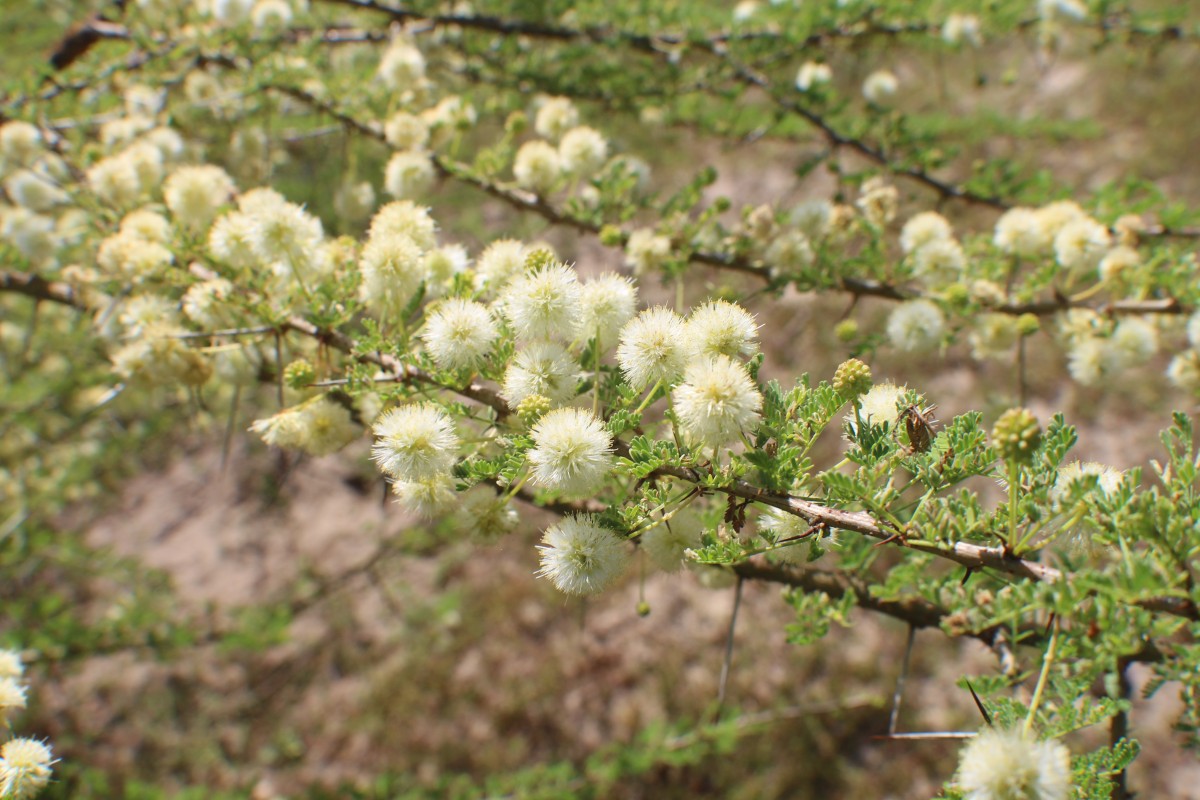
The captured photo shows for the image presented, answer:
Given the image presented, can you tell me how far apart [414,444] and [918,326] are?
65.8 inches

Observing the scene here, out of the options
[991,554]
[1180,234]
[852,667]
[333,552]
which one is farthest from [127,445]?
[1180,234]

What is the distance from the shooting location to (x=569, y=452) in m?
1.21

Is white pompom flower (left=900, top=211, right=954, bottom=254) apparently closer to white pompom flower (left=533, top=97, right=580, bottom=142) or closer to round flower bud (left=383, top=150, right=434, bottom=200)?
white pompom flower (left=533, top=97, right=580, bottom=142)

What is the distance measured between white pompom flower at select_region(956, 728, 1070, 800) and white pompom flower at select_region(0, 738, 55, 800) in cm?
178

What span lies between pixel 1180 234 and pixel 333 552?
5691 mm

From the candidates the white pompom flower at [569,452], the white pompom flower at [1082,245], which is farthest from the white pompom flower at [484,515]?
Answer: the white pompom flower at [1082,245]

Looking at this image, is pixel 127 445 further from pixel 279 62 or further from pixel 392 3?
pixel 392 3

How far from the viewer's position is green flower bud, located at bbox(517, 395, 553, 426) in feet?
4.15

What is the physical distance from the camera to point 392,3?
3.38m

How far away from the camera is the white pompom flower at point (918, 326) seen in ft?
7.31

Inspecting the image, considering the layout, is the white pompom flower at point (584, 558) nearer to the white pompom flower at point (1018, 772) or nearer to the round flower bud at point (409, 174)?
the white pompom flower at point (1018, 772)

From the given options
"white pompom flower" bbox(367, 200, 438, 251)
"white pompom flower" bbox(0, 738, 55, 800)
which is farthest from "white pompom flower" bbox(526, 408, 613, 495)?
"white pompom flower" bbox(0, 738, 55, 800)

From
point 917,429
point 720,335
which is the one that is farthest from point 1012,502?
point 720,335

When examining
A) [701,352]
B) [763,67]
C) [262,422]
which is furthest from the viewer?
[763,67]
